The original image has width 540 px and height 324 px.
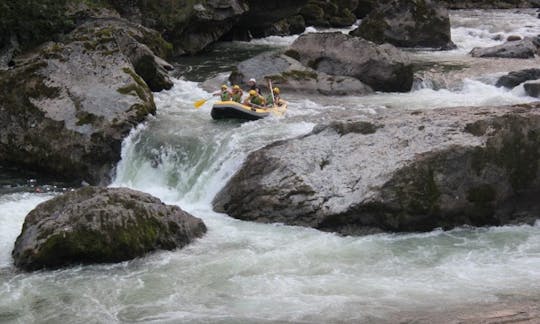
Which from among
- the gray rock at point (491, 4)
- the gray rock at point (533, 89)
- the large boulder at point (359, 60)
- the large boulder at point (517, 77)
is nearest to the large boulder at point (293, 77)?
the large boulder at point (359, 60)

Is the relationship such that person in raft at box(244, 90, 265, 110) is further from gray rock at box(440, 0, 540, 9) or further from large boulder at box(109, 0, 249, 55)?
gray rock at box(440, 0, 540, 9)

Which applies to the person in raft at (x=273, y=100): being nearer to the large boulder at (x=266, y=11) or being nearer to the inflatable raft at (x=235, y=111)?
the inflatable raft at (x=235, y=111)

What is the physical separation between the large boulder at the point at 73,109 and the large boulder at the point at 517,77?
9.74 metres

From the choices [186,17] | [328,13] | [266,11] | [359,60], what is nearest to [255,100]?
[359,60]

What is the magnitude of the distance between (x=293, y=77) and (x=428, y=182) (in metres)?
8.72

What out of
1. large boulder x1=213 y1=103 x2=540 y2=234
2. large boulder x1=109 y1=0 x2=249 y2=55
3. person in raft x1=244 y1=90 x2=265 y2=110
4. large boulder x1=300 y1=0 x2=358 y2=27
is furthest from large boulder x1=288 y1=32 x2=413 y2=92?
large boulder x1=300 y1=0 x2=358 y2=27

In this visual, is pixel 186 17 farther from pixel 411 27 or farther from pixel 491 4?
pixel 491 4

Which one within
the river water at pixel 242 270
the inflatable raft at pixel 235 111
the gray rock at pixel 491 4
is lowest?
the river water at pixel 242 270

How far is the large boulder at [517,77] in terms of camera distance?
19141 millimetres

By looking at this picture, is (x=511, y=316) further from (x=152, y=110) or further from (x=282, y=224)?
(x=152, y=110)

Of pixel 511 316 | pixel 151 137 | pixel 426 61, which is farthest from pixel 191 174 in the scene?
pixel 426 61

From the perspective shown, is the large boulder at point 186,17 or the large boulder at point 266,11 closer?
the large boulder at point 186,17

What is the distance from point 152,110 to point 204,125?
1.40m

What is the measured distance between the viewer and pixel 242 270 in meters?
9.66
